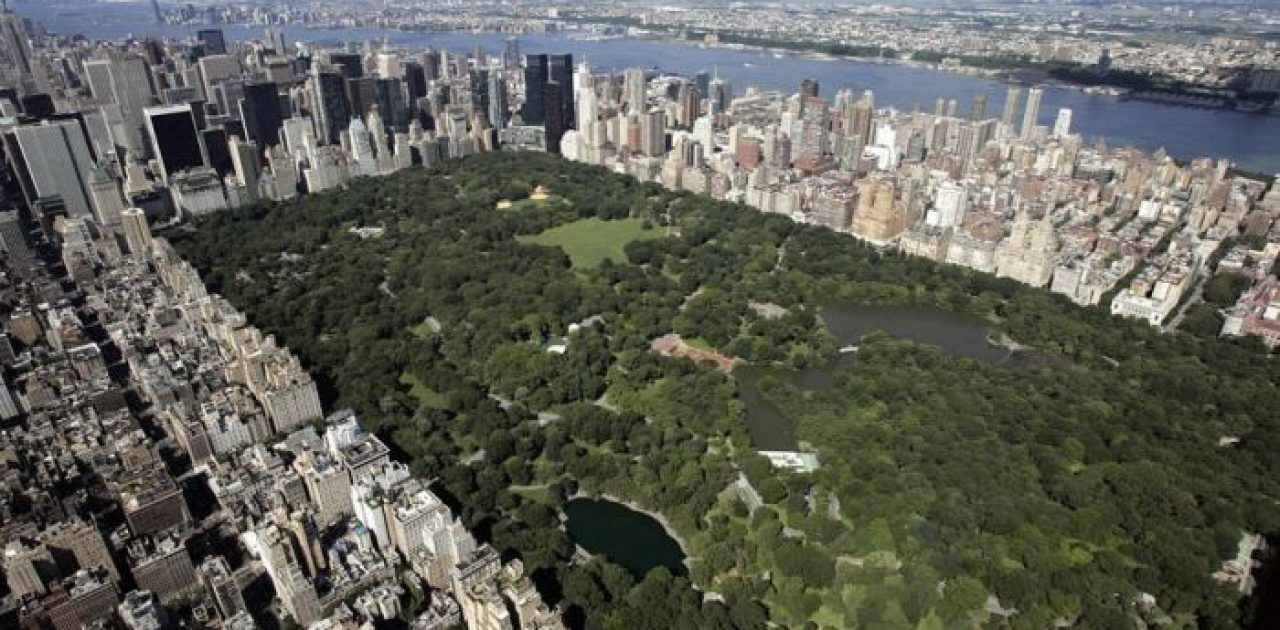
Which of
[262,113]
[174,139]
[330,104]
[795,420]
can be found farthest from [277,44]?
[795,420]

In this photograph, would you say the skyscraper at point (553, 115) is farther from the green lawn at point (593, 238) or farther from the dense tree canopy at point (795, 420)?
the dense tree canopy at point (795, 420)

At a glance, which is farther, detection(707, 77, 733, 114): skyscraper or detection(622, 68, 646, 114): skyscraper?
detection(707, 77, 733, 114): skyscraper

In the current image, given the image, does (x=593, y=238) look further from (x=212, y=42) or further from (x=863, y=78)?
(x=212, y=42)

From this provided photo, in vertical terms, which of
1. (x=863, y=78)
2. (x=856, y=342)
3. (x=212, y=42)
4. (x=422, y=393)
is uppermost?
(x=212, y=42)

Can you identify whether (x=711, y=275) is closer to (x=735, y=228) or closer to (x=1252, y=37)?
(x=735, y=228)

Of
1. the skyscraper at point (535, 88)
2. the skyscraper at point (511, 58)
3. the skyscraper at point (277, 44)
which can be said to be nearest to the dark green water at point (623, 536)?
the skyscraper at point (535, 88)

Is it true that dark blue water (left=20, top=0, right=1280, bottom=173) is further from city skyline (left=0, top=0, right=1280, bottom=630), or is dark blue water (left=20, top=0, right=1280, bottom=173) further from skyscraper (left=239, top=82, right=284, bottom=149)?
skyscraper (left=239, top=82, right=284, bottom=149)

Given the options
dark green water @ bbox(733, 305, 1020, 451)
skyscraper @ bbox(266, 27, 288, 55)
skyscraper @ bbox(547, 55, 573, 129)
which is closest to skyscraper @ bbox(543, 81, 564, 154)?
Result: skyscraper @ bbox(547, 55, 573, 129)
